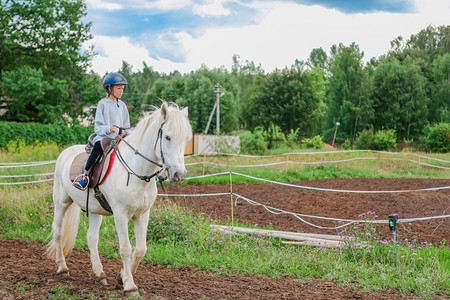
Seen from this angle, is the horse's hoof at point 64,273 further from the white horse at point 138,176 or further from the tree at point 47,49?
the tree at point 47,49

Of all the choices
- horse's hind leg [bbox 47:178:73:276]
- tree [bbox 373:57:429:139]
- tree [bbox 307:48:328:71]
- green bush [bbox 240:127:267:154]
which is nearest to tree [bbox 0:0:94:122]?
green bush [bbox 240:127:267:154]

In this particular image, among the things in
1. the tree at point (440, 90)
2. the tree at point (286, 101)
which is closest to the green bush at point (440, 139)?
the tree at point (440, 90)

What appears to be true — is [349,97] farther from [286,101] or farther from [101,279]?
[101,279]

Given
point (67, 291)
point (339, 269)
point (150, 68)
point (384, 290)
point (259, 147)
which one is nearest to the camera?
point (67, 291)

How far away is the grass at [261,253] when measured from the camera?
533 centimetres

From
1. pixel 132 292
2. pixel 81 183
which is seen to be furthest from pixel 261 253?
pixel 81 183

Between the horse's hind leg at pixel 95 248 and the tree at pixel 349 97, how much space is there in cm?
4209

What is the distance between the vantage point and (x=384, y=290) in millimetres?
5062

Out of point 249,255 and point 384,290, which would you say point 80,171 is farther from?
point 384,290

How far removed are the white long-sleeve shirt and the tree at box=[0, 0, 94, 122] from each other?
2537 cm

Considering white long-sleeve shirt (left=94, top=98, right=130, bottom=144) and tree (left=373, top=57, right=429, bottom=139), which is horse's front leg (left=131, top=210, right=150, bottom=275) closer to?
white long-sleeve shirt (left=94, top=98, right=130, bottom=144)

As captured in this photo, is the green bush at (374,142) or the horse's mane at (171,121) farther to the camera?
the green bush at (374,142)

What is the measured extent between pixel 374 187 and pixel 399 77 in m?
33.9

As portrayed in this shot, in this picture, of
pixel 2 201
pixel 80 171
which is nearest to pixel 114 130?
pixel 80 171
